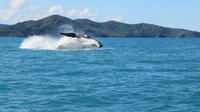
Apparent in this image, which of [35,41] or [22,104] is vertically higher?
[35,41]

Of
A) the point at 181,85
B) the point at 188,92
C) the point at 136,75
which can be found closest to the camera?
the point at 188,92

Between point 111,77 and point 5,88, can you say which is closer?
point 5,88

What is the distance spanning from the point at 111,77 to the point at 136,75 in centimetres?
337

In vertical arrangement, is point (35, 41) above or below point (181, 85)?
above

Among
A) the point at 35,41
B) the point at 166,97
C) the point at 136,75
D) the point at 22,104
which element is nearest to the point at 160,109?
the point at 166,97

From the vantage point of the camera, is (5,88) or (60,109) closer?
(60,109)

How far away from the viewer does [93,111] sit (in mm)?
25234

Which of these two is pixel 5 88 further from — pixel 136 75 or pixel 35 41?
pixel 35 41

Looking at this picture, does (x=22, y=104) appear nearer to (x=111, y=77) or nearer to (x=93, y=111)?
(x=93, y=111)

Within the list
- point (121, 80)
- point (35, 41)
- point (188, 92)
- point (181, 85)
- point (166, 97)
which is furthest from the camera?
point (35, 41)

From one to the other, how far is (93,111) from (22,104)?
15.9 ft

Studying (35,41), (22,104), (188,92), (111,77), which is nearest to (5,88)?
(22,104)

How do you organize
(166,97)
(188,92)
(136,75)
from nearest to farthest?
(166,97) → (188,92) → (136,75)

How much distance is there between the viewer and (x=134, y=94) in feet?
101
